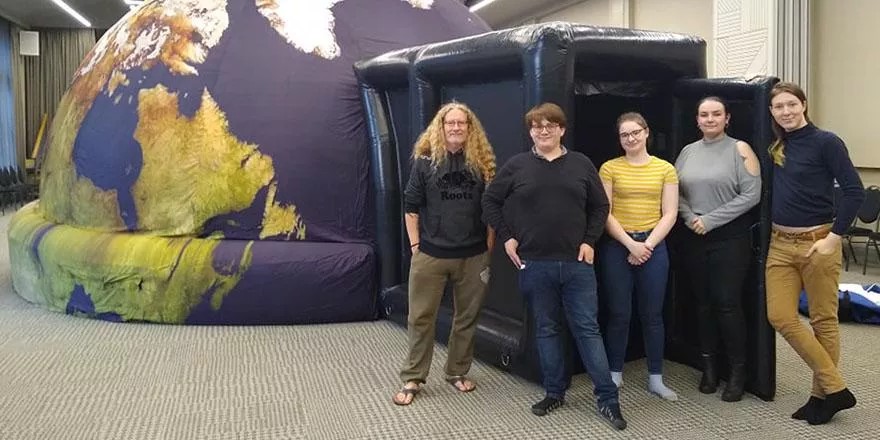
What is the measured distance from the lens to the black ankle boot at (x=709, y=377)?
3471mm

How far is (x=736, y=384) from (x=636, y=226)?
842 mm

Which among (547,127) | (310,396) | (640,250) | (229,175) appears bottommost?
(310,396)

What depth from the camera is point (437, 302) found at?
339cm

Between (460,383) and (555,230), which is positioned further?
(460,383)

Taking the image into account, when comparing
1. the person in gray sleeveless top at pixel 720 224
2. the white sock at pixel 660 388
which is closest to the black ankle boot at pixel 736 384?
the person in gray sleeveless top at pixel 720 224

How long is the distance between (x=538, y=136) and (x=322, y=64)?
245cm

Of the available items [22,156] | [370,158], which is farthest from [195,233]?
[22,156]

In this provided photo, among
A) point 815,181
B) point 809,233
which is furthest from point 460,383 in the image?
point 815,181

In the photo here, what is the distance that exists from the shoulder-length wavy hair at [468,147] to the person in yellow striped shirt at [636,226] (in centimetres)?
50

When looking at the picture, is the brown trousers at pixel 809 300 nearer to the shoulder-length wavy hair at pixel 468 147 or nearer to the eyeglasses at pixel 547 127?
the eyeglasses at pixel 547 127

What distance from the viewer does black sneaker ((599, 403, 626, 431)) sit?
305cm

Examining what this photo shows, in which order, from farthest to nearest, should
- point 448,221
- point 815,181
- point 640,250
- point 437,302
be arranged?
point 437,302 → point 448,221 → point 640,250 → point 815,181

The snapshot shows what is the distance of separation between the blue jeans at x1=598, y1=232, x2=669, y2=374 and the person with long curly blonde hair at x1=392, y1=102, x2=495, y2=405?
0.53m

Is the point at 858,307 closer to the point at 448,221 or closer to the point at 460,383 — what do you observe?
the point at 460,383
